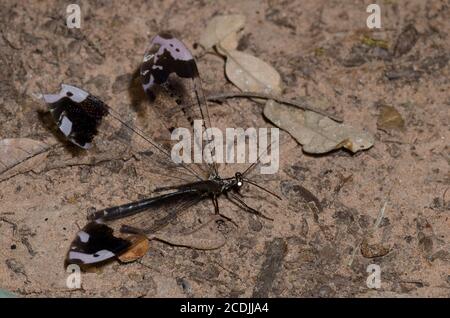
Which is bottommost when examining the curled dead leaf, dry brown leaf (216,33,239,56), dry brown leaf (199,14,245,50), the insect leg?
the curled dead leaf

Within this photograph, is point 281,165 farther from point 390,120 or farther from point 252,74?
point 390,120

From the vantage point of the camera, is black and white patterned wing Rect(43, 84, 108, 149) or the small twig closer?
black and white patterned wing Rect(43, 84, 108, 149)

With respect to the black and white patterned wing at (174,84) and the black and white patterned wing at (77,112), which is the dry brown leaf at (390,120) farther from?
the black and white patterned wing at (77,112)

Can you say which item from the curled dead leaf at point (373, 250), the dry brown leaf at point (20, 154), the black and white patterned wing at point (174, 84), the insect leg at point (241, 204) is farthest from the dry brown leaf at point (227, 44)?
the curled dead leaf at point (373, 250)

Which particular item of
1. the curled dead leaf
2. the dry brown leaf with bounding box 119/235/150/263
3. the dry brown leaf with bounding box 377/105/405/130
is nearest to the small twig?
the dry brown leaf with bounding box 377/105/405/130

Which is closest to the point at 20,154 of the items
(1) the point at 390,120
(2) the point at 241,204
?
(2) the point at 241,204

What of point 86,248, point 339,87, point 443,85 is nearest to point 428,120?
point 443,85

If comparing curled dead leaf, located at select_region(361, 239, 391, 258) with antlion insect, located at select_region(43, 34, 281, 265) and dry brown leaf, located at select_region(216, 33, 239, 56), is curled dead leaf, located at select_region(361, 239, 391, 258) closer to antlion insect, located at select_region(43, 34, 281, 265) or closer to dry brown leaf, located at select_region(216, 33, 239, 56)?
antlion insect, located at select_region(43, 34, 281, 265)
